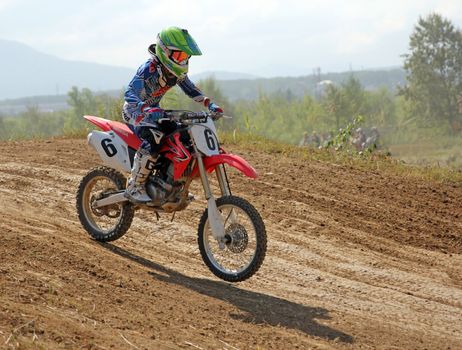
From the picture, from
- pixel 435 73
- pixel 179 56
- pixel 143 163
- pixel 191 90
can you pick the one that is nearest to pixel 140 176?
pixel 143 163

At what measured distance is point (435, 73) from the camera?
82125 millimetres

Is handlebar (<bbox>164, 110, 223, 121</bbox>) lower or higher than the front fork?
higher

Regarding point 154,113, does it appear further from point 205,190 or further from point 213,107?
point 205,190

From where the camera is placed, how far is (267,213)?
8625mm

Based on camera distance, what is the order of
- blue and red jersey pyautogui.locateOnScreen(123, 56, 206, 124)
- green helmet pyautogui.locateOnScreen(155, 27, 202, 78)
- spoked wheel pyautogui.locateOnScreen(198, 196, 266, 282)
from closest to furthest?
spoked wheel pyautogui.locateOnScreen(198, 196, 266, 282) → green helmet pyautogui.locateOnScreen(155, 27, 202, 78) → blue and red jersey pyautogui.locateOnScreen(123, 56, 206, 124)

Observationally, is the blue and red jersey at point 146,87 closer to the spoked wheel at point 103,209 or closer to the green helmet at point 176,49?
the green helmet at point 176,49

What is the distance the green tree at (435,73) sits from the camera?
78.7 metres

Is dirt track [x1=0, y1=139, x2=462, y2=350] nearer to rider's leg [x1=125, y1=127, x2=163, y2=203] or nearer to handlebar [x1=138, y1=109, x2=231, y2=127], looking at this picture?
rider's leg [x1=125, y1=127, x2=163, y2=203]

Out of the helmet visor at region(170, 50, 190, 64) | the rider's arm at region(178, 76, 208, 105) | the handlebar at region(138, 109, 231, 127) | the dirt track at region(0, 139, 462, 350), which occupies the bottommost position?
the dirt track at region(0, 139, 462, 350)

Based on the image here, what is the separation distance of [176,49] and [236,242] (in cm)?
183

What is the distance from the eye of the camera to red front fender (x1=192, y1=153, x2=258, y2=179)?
6.05 meters

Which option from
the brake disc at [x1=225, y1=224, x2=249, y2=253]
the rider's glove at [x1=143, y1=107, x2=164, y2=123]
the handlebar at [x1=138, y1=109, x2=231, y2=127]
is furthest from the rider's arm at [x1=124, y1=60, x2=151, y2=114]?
the brake disc at [x1=225, y1=224, x2=249, y2=253]

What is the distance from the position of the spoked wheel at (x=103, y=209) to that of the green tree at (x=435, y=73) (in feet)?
240

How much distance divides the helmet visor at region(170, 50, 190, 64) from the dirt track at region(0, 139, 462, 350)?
6.32 feet
